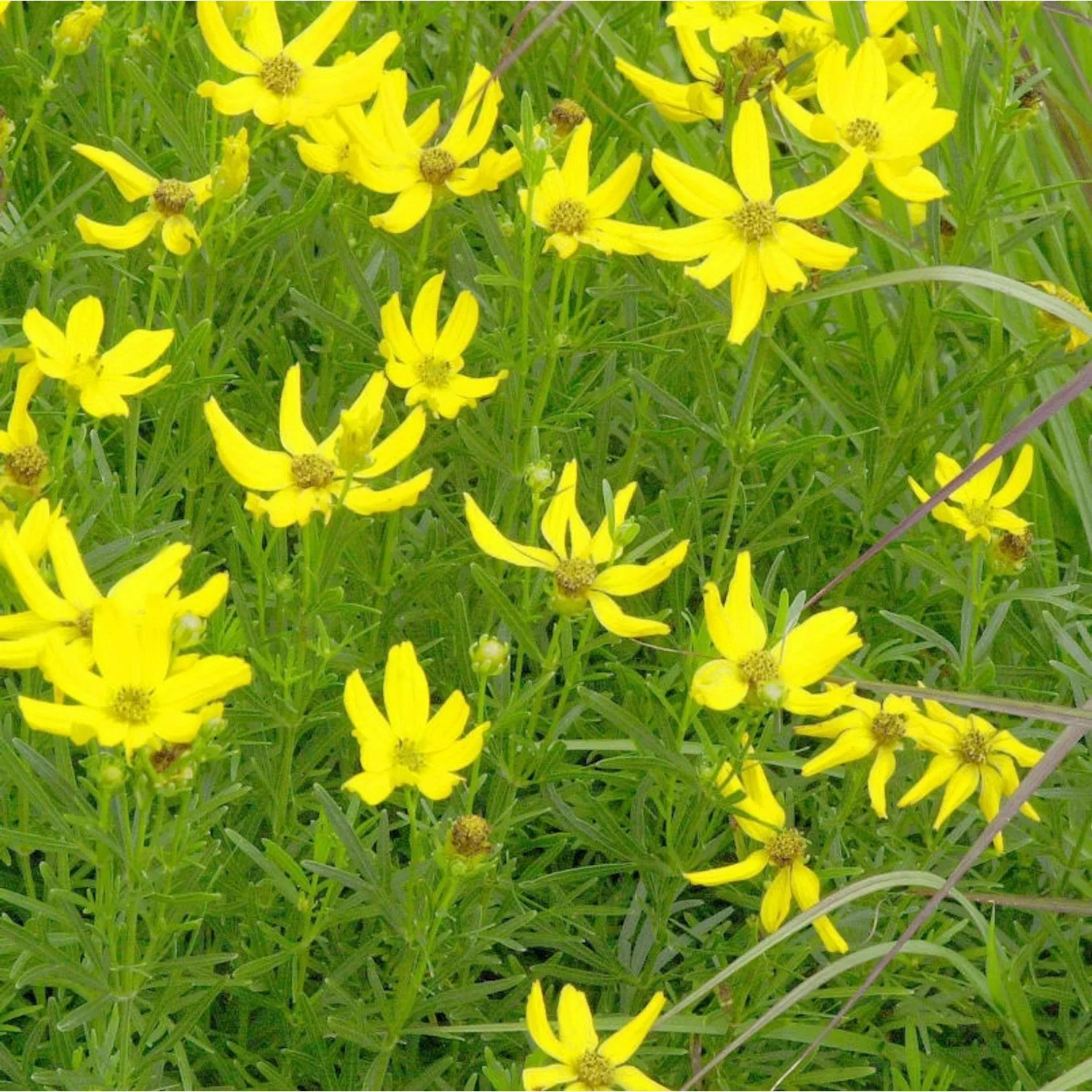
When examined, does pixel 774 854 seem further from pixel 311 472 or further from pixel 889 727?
pixel 311 472

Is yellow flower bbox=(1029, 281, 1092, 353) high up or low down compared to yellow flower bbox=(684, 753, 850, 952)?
up

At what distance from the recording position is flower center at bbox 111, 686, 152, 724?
1.02 metres

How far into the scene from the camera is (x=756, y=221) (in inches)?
55.4

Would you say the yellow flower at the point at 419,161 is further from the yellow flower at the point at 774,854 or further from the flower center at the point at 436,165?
the yellow flower at the point at 774,854

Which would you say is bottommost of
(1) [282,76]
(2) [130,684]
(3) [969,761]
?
(3) [969,761]

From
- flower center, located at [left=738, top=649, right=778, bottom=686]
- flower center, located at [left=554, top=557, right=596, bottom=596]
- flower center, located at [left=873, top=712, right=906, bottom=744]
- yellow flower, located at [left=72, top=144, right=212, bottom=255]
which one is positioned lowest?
flower center, located at [left=873, top=712, right=906, bottom=744]

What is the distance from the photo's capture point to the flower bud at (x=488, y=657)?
1.19 meters

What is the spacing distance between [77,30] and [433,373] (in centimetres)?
50

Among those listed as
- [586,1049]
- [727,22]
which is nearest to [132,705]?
[586,1049]

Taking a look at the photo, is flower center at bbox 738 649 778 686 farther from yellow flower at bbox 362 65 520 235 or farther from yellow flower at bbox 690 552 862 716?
yellow flower at bbox 362 65 520 235

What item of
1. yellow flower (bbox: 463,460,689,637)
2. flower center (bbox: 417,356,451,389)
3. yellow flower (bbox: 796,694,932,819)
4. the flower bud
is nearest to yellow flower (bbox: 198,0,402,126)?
flower center (bbox: 417,356,451,389)

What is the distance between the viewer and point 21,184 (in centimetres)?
195

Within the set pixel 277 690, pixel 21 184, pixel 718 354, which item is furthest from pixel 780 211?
pixel 21 184

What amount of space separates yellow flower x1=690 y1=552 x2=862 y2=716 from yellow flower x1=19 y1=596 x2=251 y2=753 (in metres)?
0.39
